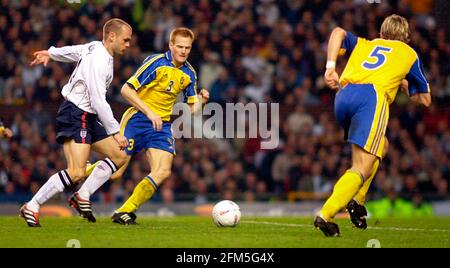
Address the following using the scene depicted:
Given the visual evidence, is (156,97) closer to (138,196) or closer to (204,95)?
(204,95)

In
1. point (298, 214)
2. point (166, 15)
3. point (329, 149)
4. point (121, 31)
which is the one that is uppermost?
point (166, 15)

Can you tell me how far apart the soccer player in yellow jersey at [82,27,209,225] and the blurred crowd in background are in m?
5.48

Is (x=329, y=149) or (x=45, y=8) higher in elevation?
(x=45, y=8)

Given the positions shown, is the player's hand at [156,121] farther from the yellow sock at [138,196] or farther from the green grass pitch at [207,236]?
the green grass pitch at [207,236]

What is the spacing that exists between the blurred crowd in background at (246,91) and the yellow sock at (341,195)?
307 inches

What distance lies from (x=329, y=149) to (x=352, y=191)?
370 inches

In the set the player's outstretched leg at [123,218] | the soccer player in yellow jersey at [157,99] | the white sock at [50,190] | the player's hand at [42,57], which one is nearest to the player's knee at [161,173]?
the soccer player in yellow jersey at [157,99]

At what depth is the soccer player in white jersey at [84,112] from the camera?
28.3ft

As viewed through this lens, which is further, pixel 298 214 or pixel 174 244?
pixel 298 214

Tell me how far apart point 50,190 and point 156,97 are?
5.12 feet

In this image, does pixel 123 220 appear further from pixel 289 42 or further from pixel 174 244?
pixel 289 42

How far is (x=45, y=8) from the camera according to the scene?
17359 mm

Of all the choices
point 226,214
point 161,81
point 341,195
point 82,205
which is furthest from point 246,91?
point 341,195
